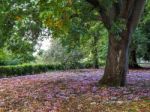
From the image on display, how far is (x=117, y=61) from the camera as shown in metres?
13.6

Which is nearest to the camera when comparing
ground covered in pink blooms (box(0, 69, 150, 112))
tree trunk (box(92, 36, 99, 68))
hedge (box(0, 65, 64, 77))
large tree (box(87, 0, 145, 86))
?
ground covered in pink blooms (box(0, 69, 150, 112))

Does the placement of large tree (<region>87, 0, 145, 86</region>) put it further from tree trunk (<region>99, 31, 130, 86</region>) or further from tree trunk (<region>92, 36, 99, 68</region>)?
tree trunk (<region>92, 36, 99, 68</region>)

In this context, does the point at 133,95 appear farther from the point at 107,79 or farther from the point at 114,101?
the point at 107,79

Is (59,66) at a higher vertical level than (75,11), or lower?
lower

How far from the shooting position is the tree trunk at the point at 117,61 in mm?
13523

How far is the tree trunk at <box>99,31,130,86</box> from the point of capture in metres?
13.5

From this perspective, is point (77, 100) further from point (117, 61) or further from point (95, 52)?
point (95, 52)

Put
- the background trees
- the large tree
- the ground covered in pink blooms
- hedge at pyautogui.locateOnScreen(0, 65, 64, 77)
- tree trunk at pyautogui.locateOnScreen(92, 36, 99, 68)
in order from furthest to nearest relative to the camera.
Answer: tree trunk at pyautogui.locateOnScreen(92, 36, 99, 68) < hedge at pyautogui.locateOnScreen(0, 65, 64, 77) < the large tree < the background trees < the ground covered in pink blooms

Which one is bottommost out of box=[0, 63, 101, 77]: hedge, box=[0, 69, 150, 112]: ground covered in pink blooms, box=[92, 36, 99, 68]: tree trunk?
box=[0, 69, 150, 112]: ground covered in pink blooms

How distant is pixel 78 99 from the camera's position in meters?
10.1

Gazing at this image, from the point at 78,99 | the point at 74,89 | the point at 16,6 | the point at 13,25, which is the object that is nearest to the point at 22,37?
the point at 13,25

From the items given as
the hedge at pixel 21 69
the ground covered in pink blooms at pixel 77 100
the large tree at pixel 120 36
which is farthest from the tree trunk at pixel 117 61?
the hedge at pixel 21 69

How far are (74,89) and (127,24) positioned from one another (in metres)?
3.59

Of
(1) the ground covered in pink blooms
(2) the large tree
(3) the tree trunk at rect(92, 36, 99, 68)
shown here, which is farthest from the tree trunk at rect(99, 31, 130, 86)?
(3) the tree trunk at rect(92, 36, 99, 68)
